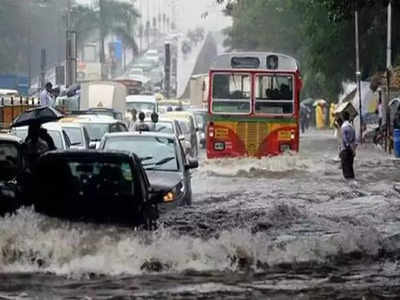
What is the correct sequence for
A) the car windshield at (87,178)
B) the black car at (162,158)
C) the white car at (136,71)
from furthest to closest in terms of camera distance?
the white car at (136,71), the black car at (162,158), the car windshield at (87,178)

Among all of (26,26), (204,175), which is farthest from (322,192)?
(26,26)

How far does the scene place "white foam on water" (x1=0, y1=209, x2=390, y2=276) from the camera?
11.7 meters

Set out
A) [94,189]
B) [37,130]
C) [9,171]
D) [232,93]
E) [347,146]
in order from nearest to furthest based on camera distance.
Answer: [94,189] → [9,171] → [37,130] → [347,146] → [232,93]

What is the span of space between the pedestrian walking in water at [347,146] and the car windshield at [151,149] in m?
8.56

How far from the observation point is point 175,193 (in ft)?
51.4

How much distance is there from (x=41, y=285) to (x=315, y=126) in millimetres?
62895

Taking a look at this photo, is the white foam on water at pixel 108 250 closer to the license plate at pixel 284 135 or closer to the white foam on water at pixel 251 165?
the white foam on water at pixel 251 165

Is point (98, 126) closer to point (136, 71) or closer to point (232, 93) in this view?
point (232, 93)

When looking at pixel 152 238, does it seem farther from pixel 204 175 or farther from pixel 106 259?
pixel 204 175

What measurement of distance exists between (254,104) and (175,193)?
1363 centimetres

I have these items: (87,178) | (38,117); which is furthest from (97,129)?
(87,178)

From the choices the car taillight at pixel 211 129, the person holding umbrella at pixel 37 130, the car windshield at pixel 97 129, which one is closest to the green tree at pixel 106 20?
the car taillight at pixel 211 129

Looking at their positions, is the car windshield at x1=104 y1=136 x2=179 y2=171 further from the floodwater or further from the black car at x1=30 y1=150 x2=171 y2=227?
the black car at x1=30 y1=150 x2=171 y2=227

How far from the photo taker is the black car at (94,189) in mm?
12234
